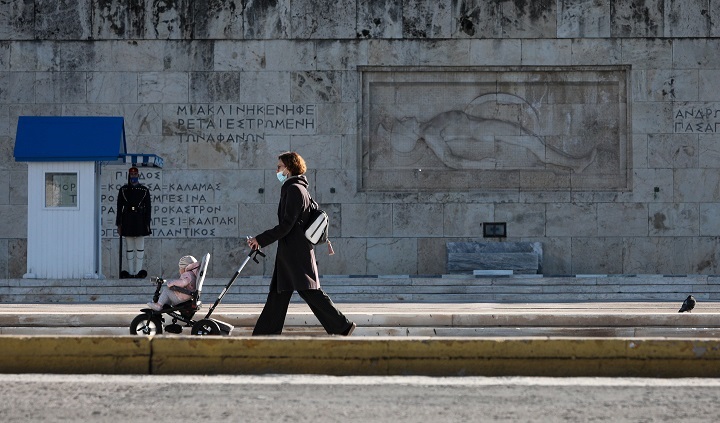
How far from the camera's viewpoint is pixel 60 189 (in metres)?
19.0

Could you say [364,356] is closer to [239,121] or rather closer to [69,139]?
[69,139]

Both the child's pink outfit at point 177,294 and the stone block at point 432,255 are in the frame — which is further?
the stone block at point 432,255

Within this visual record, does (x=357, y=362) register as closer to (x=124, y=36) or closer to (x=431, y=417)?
(x=431, y=417)

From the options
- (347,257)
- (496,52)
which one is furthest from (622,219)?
(347,257)

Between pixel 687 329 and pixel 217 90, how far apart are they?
12.4 metres

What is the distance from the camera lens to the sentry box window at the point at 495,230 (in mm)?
22406

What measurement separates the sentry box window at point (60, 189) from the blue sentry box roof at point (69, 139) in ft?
1.14

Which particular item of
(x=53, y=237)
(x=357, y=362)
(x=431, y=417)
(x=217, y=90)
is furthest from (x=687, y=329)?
(x=217, y=90)

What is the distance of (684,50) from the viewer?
882 inches

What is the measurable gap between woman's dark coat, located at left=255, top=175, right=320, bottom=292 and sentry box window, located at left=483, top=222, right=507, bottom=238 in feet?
40.6

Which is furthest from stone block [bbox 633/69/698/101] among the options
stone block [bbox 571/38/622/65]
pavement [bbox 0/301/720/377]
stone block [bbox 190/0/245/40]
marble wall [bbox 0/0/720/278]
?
pavement [bbox 0/301/720/377]

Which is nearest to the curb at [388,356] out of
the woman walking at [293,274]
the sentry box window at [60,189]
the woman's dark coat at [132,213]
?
the woman walking at [293,274]

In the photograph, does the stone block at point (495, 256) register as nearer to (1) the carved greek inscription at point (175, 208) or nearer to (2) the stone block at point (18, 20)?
(1) the carved greek inscription at point (175, 208)

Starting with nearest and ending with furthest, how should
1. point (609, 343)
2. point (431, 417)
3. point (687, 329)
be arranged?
point (431, 417), point (609, 343), point (687, 329)
